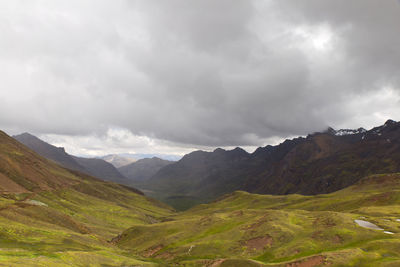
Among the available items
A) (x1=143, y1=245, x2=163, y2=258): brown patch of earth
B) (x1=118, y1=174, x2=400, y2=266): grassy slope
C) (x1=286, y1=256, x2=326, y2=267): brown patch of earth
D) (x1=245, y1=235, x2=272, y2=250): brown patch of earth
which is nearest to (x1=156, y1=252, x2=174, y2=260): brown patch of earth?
(x1=118, y1=174, x2=400, y2=266): grassy slope

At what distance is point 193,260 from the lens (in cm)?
6981

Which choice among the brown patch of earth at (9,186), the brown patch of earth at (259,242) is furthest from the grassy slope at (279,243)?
the brown patch of earth at (9,186)

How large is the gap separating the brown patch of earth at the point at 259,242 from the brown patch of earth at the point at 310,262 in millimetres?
18003

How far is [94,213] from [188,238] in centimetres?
12310

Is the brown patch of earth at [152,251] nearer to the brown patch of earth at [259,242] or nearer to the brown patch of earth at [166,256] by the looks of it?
the brown patch of earth at [166,256]

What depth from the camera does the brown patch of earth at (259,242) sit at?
7044 cm

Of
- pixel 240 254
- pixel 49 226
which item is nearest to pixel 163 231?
pixel 49 226

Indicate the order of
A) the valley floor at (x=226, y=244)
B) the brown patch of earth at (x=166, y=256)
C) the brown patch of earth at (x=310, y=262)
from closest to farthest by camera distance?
the brown patch of earth at (x=310, y=262), the valley floor at (x=226, y=244), the brown patch of earth at (x=166, y=256)

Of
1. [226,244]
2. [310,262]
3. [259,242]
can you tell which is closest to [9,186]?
[226,244]

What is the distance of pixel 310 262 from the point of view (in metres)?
50.9

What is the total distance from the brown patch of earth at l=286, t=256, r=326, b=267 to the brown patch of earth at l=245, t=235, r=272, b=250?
18.0 meters

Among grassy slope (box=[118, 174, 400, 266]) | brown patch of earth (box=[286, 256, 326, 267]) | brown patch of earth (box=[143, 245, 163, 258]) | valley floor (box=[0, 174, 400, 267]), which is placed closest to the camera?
brown patch of earth (box=[286, 256, 326, 267])

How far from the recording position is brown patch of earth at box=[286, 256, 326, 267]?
50.1 m

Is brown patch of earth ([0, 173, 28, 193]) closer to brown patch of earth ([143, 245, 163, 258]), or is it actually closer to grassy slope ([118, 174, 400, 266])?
grassy slope ([118, 174, 400, 266])
